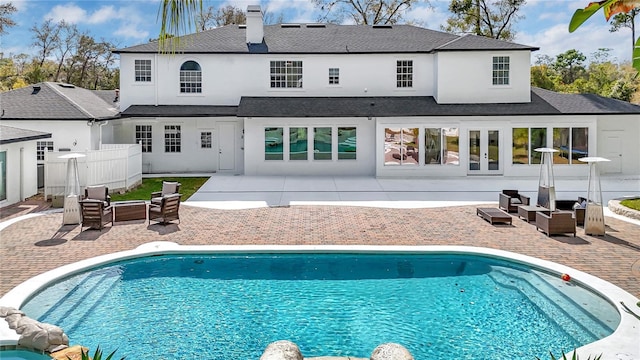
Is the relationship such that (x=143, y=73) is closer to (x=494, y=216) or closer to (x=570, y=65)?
(x=494, y=216)

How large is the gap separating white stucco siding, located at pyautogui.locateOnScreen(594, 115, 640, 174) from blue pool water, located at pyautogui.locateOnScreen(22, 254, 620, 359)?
739 inches

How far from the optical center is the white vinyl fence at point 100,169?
18.7 m

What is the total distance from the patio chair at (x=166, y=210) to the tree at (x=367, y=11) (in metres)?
33.8

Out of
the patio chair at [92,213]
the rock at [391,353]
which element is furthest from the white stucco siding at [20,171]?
the rock at [391,353]

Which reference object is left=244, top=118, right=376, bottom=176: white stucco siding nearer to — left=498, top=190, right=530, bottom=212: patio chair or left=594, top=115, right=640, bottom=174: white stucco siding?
left=498, top=190, right=530, bottom=212: patio chair

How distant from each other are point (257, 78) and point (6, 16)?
55.9 ft

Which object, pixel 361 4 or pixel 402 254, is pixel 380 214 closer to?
pixel 402 254

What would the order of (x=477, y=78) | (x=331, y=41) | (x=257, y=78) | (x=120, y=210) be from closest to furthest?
(x=120, y=210) → (x=477, y=78) → (x=257, y=78) → (x=331, y=41)

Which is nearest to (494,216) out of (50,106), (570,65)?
(50,106)

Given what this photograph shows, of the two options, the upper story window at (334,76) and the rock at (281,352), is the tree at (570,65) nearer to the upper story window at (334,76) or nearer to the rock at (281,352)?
the upper story window at (334,76)

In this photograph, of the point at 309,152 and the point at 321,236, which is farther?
the point at 309,152

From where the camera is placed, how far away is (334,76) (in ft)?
92.4

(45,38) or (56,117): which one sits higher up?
(45,38)

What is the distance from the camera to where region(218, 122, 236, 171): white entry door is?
90.8 feet
